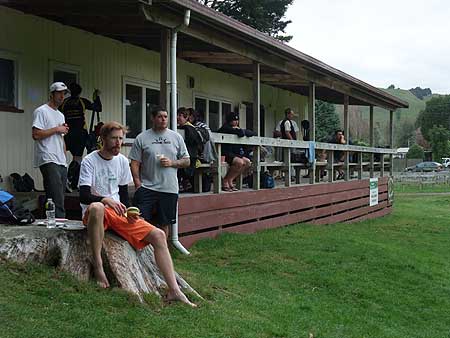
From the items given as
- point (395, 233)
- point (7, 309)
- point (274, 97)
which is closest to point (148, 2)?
point (7, 309)

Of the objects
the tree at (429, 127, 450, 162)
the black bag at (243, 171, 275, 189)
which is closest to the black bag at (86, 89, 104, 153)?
the black bag at (243, 171, 275, 189)

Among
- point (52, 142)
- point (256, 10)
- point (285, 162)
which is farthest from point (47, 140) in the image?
point (256, 10)

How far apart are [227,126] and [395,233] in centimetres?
543

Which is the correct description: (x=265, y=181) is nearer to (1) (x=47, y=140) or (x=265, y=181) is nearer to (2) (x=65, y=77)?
(2) (x=65, y=77)

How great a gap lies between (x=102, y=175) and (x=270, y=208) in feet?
20.2

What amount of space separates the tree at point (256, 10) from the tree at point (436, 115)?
6072 centimetres

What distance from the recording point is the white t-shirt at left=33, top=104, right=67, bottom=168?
6652 millimetres

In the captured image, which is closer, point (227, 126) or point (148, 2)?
point (148, 2)

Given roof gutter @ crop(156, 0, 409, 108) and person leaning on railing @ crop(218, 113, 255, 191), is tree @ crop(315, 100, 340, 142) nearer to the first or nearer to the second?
roof gutter @ crop(156, 0, 409, 108)

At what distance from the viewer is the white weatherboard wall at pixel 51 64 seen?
874 centimetres

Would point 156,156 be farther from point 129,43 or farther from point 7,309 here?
point 129,43

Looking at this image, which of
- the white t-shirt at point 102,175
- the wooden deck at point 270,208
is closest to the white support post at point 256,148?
the wooden deck at point 270,208

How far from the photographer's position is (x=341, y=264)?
28.0ft

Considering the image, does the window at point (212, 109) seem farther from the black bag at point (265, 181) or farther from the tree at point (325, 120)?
the tree at point (325, 120)
